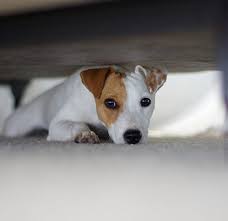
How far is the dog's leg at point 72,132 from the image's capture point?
53.8 inches

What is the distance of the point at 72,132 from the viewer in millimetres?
1461

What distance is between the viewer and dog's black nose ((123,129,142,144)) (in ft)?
4.45

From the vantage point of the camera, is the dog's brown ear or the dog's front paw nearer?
the dog's front paw

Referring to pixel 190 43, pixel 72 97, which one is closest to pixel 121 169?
pixel 190 43

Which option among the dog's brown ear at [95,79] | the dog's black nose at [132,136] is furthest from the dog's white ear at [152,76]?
the dog's black nose at [132,136]

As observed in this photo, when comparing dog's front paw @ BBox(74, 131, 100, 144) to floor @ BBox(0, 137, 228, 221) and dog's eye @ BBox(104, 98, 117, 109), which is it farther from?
floor @ BBox(0, 137, 228, 221)

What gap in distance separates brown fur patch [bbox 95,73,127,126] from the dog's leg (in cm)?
7

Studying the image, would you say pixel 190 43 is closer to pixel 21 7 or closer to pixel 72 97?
pixel 21 7

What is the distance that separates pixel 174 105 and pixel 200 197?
1909 mm

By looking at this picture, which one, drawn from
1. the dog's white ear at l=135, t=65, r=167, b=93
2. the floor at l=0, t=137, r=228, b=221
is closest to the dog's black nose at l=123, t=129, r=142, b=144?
the dog's white ear at l=135, t=65, r=167, b=93

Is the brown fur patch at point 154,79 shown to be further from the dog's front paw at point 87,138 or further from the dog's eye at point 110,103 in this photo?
the dog's front paw at point 87,138

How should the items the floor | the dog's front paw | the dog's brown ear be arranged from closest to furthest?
the floor, the dog's front paw, the dog's brown ear

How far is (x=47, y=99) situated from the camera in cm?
191

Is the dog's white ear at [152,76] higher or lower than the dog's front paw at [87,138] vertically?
higher
